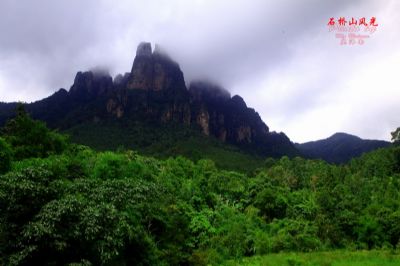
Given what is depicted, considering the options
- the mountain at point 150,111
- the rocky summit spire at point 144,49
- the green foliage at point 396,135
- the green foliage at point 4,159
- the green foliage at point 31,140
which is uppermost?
the rocky summit spire at point 144,49

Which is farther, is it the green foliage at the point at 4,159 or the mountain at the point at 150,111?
the mountain at the point at 150,111

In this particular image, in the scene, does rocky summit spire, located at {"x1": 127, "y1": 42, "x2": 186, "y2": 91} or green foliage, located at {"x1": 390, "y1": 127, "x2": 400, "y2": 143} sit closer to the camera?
green foliage, located at {"x1": 390, "y1": 127, "x2": 400, "y2": 143}

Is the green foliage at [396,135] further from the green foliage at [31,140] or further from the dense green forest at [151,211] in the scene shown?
the green foliage at [31,140]

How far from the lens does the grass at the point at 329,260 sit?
84.2 ft

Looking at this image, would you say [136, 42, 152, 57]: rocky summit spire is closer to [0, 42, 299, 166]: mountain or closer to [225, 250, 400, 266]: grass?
[0, 42, 299, 166]: mountain

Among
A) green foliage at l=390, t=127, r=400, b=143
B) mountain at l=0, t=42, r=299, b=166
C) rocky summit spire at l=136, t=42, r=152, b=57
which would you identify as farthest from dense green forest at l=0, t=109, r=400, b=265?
rocky summit spire at l=136, t=42, r=152, b=57

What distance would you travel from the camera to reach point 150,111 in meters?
147

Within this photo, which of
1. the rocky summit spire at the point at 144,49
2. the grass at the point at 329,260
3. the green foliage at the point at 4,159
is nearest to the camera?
the green foliage at the point at 4,159

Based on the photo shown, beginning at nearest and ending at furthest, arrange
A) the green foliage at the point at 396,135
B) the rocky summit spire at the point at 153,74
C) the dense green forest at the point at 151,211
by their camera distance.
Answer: the dense green forest at the point at 151,211, the green foliage at the point at 396,135, the rocky summit spire at the point at 153,74

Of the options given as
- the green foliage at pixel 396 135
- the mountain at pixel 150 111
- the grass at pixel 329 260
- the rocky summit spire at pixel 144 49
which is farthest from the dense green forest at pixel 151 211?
the rocky summit spire at pixel 144 49

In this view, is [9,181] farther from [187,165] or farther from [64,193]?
[187,165]

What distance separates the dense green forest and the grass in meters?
2.75

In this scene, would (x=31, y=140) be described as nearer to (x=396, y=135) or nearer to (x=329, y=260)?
(x=329, y=260)

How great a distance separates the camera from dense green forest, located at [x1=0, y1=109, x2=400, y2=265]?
17.2 m
